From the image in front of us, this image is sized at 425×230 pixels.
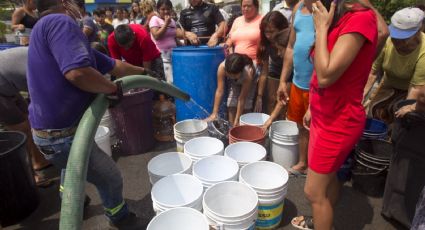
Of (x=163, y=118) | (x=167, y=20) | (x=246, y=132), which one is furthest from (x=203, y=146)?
(x=167, y=20)

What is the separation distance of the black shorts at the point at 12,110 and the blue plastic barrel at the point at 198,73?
1.91m

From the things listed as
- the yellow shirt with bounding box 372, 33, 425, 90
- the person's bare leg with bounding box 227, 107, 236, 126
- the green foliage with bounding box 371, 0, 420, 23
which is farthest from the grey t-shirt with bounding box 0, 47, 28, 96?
the green foliage with bounding box 371, 0, 420, 23

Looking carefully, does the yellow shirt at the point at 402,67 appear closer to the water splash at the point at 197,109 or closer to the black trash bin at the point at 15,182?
the water splash at the point at 197,109

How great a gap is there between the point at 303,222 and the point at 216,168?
0.95 meters

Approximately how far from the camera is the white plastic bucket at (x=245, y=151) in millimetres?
2961

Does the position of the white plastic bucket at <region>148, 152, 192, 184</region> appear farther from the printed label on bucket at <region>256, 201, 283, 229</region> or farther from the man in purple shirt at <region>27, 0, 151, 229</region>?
the printed label on bucket at <region>256, 201, 283, 229</region>

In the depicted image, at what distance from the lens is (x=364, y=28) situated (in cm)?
142

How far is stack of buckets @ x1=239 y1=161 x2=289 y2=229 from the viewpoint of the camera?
222 centimetres

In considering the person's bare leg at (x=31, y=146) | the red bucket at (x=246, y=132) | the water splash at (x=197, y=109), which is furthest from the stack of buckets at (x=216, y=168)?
the person's bare leg at (x=31, y=146)

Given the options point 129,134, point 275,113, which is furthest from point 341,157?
point 129,134

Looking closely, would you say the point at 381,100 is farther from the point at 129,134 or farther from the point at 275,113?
the point at 129,134

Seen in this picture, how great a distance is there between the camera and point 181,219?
6.58 ft

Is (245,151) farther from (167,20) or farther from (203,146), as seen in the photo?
(167,20)

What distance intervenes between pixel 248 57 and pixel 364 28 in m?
2.19
